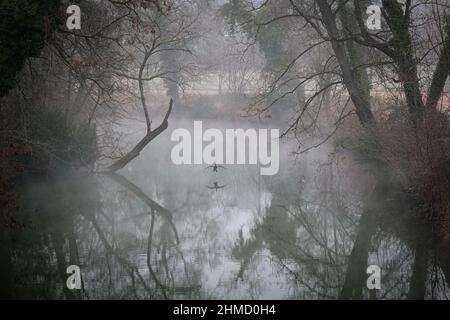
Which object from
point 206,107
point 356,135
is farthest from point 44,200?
point 206,107

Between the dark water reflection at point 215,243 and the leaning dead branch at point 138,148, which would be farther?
the leaning dead branch at point 138,148

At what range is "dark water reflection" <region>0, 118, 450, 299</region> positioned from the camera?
29.1 ft

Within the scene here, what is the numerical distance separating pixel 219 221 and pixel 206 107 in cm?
1957

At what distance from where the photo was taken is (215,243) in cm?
1135

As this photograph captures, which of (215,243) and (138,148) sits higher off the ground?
(138,148)

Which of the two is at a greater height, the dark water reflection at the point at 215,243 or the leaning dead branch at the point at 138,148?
the leaning dead branch at the point at 138,148

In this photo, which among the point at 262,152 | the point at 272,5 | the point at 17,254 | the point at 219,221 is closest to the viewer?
the point at 17,254

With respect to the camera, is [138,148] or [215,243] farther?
[138,148]

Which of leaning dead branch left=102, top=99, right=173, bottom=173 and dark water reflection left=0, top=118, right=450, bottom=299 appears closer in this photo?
dark water reflection left=0, top=118, right=450, bottom=299

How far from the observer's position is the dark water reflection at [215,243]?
8859 millimetres

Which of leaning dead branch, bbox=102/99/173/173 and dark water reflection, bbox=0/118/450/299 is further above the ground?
leaning dead branch, bbox=102/99/173/173
